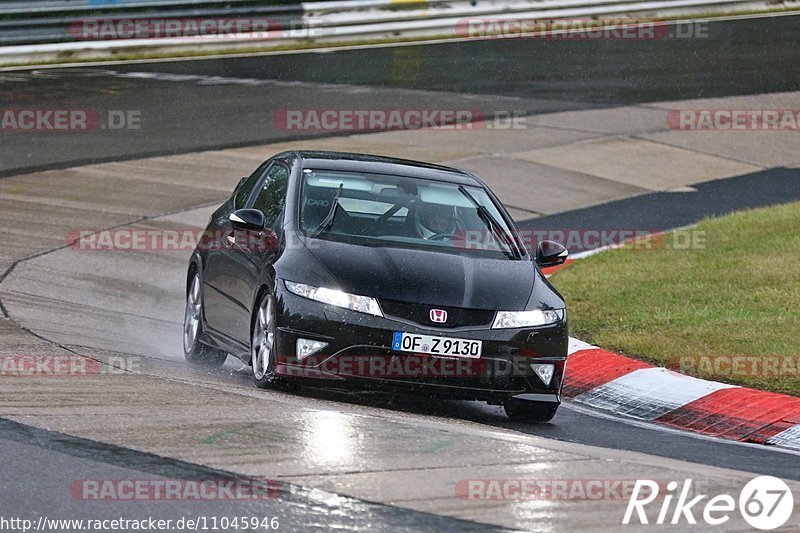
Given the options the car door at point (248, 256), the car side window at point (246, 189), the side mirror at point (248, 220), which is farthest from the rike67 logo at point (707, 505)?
the car side window at point (246, 189)

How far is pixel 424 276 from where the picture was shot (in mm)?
8633

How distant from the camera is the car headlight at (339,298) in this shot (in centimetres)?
837

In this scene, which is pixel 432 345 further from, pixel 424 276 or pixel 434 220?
pixel 434 220

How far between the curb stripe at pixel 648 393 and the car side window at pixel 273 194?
2414 mm

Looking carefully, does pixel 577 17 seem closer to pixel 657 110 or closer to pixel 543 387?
pixel 657 110

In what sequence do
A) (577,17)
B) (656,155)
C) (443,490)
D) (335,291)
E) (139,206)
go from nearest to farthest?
(443,490) < (335,291) < (139,206) < (656,155) < (577,17)

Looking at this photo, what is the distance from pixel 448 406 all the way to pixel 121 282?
4959 mm

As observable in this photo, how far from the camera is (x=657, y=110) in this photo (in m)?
23.7

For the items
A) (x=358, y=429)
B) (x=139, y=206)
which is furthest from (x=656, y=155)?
(x=358, y=429)
